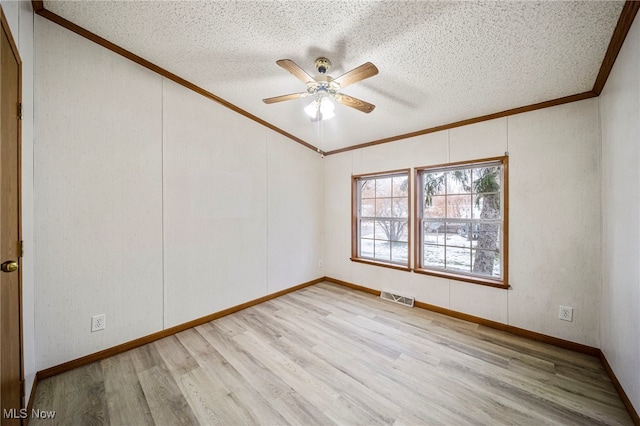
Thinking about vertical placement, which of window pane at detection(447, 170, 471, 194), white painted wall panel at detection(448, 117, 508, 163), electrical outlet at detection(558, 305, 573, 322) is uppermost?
white painted wall panel at detection(448, 117, 508, 163)

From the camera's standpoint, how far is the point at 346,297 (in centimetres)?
360

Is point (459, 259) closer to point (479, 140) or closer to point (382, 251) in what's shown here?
point (382, 251)

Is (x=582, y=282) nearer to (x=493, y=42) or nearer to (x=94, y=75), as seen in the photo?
(x=493, y=42)

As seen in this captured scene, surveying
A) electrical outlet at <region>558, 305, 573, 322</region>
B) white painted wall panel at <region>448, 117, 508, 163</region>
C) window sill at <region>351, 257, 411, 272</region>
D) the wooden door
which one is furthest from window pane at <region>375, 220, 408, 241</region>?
the wooden door

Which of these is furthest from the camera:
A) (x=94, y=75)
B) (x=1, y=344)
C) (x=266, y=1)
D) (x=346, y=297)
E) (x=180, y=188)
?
(x=346, y=297)

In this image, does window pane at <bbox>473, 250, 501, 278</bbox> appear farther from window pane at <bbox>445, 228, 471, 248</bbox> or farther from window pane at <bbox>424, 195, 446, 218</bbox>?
window pane at <bbox>424, 195, 446, 218</bbox>

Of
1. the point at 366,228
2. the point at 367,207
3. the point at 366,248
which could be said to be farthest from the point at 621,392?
the point at 367,207

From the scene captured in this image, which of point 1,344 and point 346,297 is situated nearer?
point 1,344

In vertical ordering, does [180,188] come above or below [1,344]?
above

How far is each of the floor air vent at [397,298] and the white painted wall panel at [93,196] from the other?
2864 millimetres

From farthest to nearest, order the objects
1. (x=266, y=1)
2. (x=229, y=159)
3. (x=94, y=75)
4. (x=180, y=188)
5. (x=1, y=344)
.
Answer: (x=229, y=159) < (x=180, y=188) < (x=94, y=75) < (x=266, y=1) < (x=1, y=344)

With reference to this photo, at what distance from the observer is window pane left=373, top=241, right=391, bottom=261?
12.3 feet

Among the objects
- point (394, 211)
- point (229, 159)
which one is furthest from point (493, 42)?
point (229, 159)

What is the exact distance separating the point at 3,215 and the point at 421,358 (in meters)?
2.98
